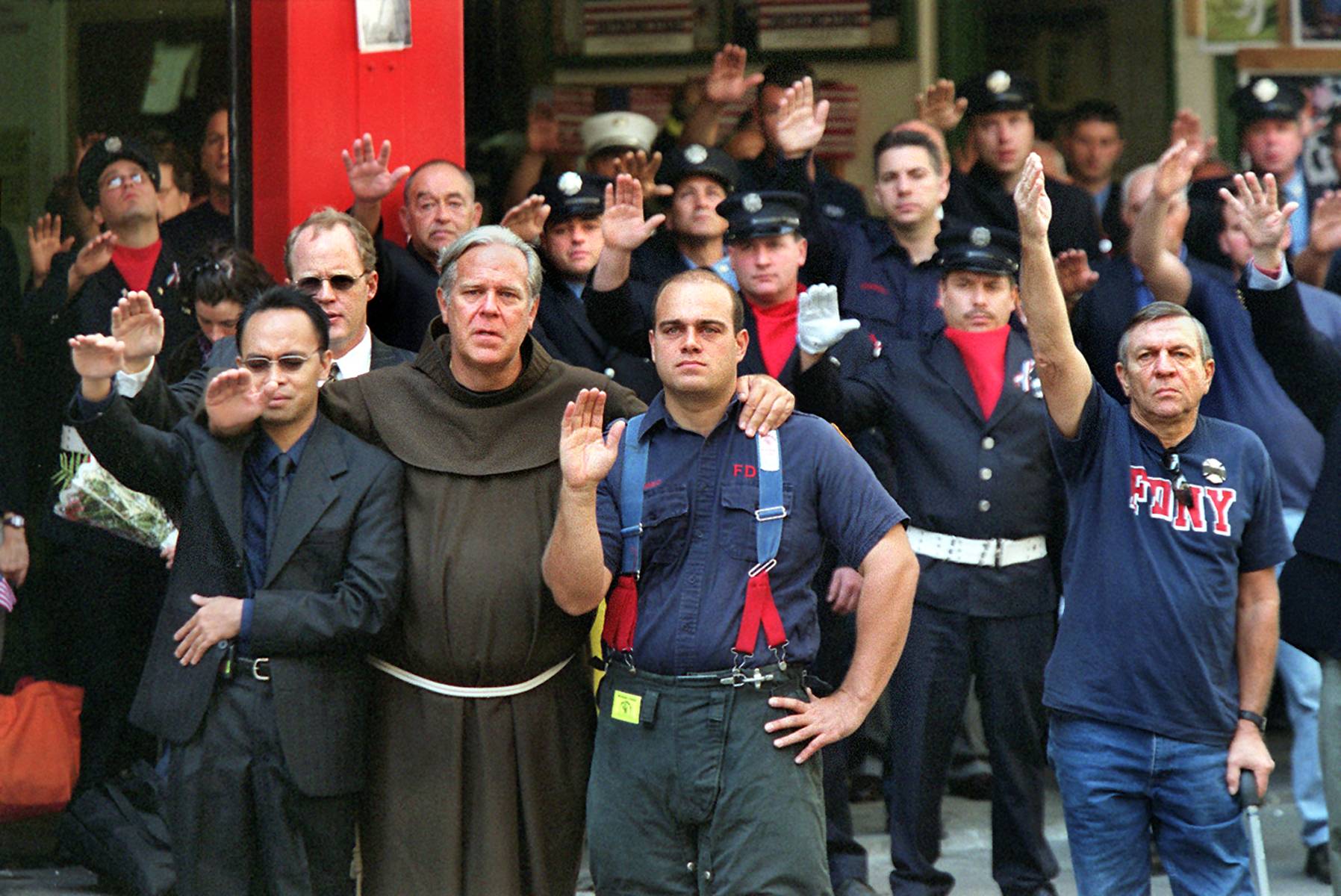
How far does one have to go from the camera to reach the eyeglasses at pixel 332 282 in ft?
17.7

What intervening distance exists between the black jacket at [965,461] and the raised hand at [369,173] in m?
1.61

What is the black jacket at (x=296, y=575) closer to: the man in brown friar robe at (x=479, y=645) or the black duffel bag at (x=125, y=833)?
the man in brown friar robe at (x=479, y=645)

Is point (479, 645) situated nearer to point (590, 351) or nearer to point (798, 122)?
point (590, 351)

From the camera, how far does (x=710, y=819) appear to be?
14.9 feet

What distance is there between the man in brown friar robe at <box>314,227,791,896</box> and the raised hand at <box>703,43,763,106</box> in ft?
8.83

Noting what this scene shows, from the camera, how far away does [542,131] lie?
9016 mm

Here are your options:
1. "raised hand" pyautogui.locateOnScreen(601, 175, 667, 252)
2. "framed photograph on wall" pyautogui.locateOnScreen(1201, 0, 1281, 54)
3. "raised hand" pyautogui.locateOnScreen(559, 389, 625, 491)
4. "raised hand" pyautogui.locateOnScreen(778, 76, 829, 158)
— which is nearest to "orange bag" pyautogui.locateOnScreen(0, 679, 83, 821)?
"raised hand" pyautogui.locateOnScreen(601, 175, 667, 252)

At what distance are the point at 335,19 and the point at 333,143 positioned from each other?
0.42 m

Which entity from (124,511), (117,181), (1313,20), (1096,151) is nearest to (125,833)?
(124,511)

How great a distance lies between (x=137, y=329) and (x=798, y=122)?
99.7 inches

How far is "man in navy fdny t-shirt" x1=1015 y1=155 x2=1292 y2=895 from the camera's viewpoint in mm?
4961

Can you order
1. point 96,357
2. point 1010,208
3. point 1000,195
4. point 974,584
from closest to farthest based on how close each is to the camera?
point 96,357, point 974,584, point 1010,208, point 1000,195

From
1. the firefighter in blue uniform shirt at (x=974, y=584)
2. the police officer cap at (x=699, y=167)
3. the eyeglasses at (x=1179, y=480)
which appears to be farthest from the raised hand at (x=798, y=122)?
the eyeglasses at (x=1179, y=480)

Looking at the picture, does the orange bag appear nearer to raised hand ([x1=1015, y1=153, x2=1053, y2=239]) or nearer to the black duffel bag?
the black duffel bag
